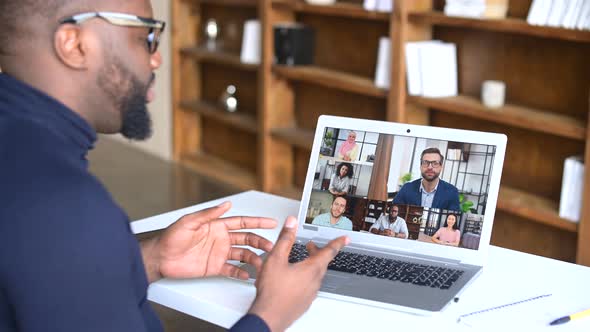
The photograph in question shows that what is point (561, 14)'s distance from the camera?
3.07 meters

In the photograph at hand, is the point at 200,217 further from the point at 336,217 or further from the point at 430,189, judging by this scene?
the point at 430,189

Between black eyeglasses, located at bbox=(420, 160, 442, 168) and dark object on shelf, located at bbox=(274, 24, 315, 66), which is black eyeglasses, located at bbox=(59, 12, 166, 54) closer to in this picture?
black eyeglasses, located at bbox=(420, 160, 442, 168)

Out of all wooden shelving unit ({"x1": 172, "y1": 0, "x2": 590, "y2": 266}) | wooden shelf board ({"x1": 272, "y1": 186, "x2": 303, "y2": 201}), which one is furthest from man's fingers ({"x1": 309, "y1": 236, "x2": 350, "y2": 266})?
wooden shelf board ({"x1": 272, "y1": 186, "x2": 303, "y2": 201})

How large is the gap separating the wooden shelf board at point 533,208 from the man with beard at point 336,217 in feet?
A: 5.70

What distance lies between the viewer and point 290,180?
4832mm

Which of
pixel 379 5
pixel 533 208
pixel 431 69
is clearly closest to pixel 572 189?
pixel 533 208

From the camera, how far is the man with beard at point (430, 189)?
162 cm

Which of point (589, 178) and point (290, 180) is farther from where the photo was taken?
point (290, 180)

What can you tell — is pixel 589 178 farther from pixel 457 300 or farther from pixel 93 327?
pixel 93 327

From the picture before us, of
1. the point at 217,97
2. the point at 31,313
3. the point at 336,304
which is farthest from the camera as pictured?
the point at 217,97

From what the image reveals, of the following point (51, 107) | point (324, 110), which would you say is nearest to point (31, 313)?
point (51, 107)

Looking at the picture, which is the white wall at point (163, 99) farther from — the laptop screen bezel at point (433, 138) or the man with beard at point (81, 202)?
the man with beard at point (81, 202)

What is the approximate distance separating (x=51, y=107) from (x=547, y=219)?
2.49 meters

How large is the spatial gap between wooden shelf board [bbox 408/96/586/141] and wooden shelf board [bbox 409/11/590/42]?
1.05 feet
